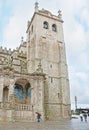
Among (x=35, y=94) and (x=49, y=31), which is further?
(x=49, y=31)

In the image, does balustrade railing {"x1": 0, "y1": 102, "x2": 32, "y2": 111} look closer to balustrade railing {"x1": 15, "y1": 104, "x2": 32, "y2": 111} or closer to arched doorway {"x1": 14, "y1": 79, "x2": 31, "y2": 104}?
balustrade railing {"x1": 15, "y1": 104, "x2": 32, "y2": 111}

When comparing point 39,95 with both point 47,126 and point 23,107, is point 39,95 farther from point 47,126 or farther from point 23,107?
point 47,126

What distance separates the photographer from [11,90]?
25969 mm

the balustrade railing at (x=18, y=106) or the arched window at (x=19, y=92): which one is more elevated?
the arched window at (x=19, y=92)

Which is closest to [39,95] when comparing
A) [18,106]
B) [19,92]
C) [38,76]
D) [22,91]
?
[38,76]

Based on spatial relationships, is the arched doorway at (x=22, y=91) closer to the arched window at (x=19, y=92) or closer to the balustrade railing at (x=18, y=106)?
the arched window at (x=19, y=92)

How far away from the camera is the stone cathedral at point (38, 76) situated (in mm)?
25781

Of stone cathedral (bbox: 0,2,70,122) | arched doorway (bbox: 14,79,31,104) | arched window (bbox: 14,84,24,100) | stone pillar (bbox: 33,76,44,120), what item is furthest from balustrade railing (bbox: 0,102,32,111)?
arched window (bbox: 14,84,24,100)

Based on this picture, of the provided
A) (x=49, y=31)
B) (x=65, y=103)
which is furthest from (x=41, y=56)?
(x=65, y=103)

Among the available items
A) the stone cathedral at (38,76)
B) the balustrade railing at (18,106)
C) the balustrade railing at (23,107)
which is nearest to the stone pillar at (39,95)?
the stone cathedral at (38,76)

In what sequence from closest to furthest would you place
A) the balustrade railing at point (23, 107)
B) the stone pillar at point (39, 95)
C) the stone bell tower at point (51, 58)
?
the balustrade railing at point (23, 107) → the stone pillar at point (39, 95) → the stone bell tower at point (51, 58)

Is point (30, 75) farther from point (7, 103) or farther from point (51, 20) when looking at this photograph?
point (51, 20)

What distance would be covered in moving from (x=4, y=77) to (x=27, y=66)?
12.5m

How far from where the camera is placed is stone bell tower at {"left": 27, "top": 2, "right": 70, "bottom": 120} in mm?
34000
